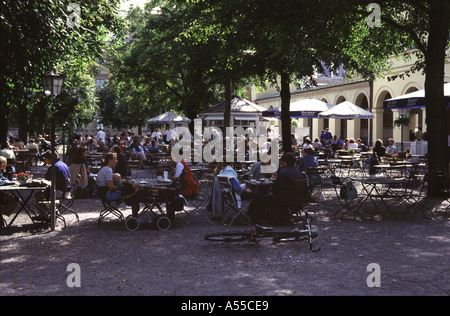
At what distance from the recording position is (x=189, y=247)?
27.7ft

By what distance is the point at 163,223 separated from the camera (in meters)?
10.1

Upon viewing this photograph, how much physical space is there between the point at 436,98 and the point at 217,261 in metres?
8.78

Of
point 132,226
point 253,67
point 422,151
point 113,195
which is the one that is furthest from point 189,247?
point 422,151

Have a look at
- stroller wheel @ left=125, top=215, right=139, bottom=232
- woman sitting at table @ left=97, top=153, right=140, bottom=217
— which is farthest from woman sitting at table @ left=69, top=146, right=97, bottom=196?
stroller wheel @ left=125, top=215, right=139, bottom=232

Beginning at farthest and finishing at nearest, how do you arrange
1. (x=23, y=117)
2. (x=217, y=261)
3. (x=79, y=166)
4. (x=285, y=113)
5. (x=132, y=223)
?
(x=285, y=113) < (x=23, y=117) < (x=79, y=166) < (x=132, y=223) < (x=217, y=261)

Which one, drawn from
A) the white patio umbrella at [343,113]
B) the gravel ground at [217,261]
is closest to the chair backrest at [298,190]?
the gravel ground at [217,261]

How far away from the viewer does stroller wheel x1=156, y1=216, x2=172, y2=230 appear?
1004 cm

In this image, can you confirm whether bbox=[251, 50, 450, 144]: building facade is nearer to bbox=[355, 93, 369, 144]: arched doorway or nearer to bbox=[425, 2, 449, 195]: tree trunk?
bbox=[355, 93, 369, 144]: arched doorway

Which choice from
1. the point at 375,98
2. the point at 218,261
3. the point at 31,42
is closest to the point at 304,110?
the point at 31,42

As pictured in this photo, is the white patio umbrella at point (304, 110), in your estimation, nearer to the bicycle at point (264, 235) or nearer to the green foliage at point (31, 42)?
the green foliage at point (31, 42)

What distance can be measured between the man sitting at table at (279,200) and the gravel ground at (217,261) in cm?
76

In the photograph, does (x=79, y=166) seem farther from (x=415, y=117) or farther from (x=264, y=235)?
(x=415, y=117)

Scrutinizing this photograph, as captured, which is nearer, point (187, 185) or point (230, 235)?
point (230, 235)
